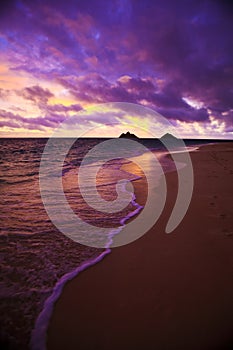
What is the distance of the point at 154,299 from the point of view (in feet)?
7.07

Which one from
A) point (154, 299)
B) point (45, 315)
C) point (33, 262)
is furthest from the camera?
point (33, 262)

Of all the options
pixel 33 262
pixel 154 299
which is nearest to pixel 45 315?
pixel 33 262

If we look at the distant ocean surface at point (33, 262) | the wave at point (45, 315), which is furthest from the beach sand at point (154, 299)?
the distant ocean surface at point (33, 262)

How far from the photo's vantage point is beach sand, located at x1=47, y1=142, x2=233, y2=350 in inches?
70.2

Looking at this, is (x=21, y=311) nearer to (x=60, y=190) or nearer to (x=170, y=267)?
(x=170, y=267)

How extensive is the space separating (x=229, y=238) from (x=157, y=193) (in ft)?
10.1

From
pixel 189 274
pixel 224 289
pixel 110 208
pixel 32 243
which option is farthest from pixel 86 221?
pixel 224 289

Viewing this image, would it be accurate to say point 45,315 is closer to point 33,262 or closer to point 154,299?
point 33,262

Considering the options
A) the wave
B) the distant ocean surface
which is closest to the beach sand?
the wave

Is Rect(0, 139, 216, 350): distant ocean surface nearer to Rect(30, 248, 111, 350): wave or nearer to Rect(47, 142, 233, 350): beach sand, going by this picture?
Rect(30, 248, 111, 350): wave

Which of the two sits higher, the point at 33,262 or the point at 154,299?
the point at 33,262

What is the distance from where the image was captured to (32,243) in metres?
3.40

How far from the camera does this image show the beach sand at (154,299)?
1783 mm

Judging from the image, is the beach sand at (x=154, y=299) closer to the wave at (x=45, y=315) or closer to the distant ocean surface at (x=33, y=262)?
the wave at (x=45, y=315)
